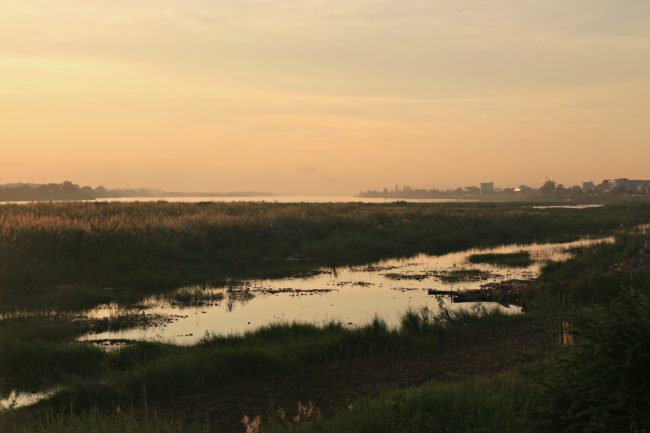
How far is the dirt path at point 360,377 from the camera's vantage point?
29.8 feet

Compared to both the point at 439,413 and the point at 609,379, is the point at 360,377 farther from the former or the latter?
the point at 609,379

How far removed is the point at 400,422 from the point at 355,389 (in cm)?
262

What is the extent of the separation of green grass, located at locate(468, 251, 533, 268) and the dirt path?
16721 millimetres

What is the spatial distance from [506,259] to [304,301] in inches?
646

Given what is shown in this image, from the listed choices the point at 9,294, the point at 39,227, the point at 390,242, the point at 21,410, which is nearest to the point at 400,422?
the point at 21,410

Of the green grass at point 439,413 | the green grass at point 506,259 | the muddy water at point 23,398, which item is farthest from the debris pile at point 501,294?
the muddy water at point 23,398

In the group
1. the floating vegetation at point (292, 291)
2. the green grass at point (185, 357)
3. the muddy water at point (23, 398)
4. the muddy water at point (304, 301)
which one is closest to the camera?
the muddy water at point (23, 398)

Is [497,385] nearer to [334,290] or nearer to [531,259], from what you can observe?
[334,290]

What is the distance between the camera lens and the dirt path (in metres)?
9.09

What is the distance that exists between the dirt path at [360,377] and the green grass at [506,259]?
1672 centimetres

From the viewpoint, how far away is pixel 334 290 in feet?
72.3

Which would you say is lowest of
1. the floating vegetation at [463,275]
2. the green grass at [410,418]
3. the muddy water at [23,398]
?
the muddy water at [23,398]

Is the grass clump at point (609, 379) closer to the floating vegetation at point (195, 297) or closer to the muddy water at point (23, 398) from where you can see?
the muddy water at point (23, 398)

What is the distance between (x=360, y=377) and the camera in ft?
34.8
